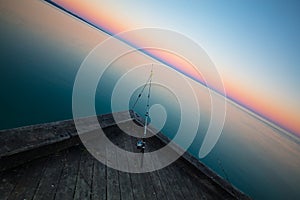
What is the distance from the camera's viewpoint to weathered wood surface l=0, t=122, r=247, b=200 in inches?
87.0

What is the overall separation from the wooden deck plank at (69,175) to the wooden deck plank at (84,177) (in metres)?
0.05

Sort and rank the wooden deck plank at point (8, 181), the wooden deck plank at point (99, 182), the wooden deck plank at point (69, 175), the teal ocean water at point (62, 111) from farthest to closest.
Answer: the teal ocean water at point (62, 111) < the wooden deck plank at point (99, 182) < the wooden deck plank at point (69, 175) < the wooden deck plank at point (8, 181)

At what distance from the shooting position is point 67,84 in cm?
1731

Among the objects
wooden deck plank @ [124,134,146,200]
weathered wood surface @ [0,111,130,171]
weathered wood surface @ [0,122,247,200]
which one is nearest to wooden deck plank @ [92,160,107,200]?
weathered wood surface @ [0,122,247,200]

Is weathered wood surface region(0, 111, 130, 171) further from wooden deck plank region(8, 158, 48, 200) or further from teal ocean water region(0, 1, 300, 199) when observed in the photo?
teal ocean water region(0, 1, 300, 199)

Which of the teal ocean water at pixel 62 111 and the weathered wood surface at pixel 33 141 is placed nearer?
the weathered wood surface at pixel 33 141

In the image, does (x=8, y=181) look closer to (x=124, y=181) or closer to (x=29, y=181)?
(x=29, y=181)

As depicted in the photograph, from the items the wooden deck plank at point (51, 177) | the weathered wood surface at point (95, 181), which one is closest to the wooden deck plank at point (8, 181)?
the weathered wood surface at point (95, 181)

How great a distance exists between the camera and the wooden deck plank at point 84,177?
2372mm

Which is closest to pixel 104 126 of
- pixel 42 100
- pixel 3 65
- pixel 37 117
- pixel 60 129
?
pixel 60 129

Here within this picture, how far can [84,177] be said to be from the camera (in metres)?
2.64

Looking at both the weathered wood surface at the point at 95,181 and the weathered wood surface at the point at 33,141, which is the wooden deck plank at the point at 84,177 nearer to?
the weathered wood surface at the point at 95,181

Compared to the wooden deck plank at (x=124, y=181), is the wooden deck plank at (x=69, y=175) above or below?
above

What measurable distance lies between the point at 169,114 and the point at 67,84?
10.2 meters
